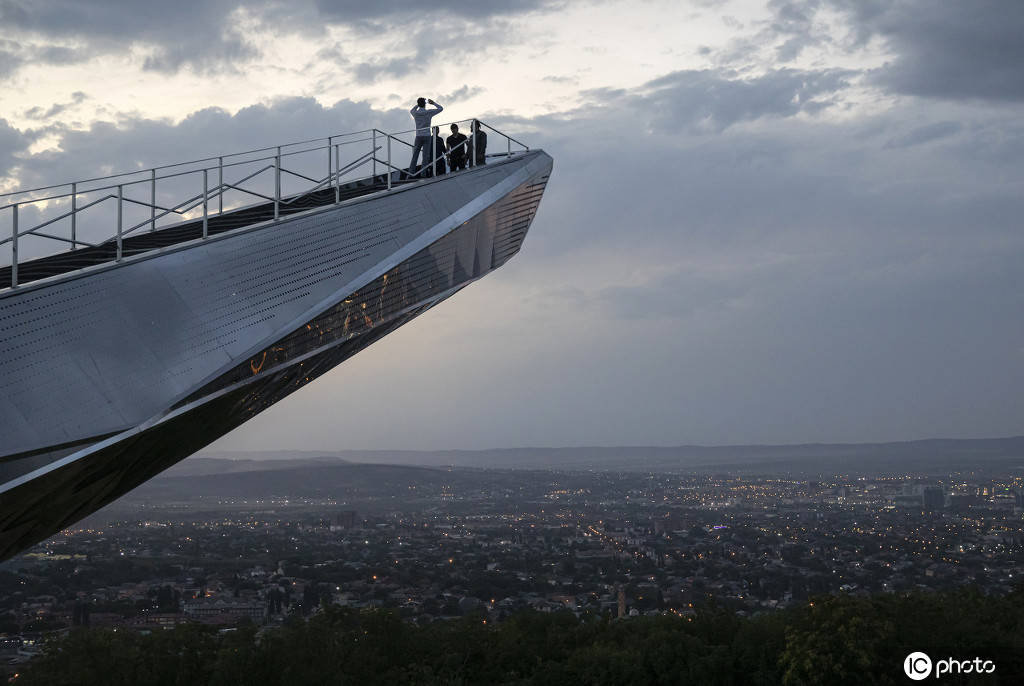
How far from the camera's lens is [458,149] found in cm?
1711

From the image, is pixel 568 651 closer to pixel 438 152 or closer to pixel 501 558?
pixel 438 152

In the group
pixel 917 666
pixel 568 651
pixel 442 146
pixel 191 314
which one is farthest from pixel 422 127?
pixel 917 666

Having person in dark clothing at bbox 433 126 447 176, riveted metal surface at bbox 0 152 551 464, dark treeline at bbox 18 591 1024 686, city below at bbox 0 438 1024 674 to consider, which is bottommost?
city below at bbox 0 438 1024 674

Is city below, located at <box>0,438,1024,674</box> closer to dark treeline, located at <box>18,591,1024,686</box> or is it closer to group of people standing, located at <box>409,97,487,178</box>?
dark treeline, located at <box>18,591,1024,686</box>

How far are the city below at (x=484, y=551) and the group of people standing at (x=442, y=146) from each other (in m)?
11.4

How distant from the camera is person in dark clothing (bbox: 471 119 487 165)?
16.9 meters

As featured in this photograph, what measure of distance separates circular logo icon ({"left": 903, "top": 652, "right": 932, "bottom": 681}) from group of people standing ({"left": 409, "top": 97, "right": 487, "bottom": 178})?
487 inches

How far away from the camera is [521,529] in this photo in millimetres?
93188

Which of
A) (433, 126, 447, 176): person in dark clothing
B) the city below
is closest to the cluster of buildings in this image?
the city below

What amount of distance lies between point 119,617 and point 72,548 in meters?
30.4

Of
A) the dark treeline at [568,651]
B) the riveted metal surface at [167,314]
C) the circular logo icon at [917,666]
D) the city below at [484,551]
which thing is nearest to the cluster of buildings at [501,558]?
the city below at [484,551]

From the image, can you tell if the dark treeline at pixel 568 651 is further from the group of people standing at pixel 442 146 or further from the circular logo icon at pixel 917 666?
the group of people standing at pixel 442 146

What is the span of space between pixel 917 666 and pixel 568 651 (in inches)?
284

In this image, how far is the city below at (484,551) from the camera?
159 ft
